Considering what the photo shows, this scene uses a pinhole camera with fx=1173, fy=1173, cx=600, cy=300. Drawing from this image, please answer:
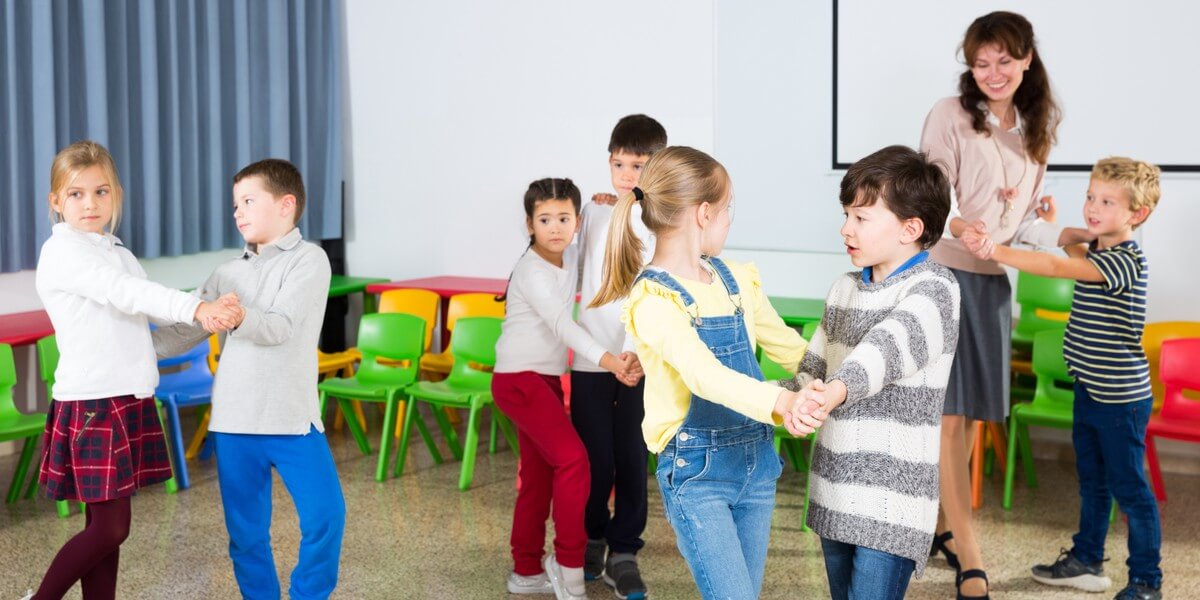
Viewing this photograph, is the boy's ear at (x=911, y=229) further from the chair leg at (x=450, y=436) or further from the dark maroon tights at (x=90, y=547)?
the chair leg at (x=450, y=436)

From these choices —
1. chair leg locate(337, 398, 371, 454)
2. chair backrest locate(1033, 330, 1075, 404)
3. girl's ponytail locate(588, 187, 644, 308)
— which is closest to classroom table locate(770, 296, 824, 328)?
chair backrest locate(1033, 330, 1075, 404)

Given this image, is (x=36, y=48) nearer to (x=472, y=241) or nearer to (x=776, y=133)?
(x=472, y=241)

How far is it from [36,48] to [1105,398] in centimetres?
431

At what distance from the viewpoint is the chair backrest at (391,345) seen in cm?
481

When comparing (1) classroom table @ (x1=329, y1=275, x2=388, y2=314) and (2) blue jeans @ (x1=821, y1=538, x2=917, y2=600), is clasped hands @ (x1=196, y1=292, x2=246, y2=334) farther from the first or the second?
(1) classroom table @ (x1=329, y1=275, x2=388, y2=314)

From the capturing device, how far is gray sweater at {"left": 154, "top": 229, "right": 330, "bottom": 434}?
271cm

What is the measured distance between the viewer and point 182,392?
465 cm

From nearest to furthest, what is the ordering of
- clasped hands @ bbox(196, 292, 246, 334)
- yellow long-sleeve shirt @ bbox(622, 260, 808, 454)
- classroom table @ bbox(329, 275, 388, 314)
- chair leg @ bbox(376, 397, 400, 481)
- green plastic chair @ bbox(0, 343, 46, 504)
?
yellow long-sleeve shirt @ bbox(622, 260, 808, 454) → clasped hands @ bbox(196, 292, 246, 334) → green plastic chair @ bbox(0, 343, 46, 504) → chair leg @ bbox(376, 397, 400, 481) → classroom table @ bbox(329, 275, 388, 314)

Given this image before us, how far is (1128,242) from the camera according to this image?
3195 mm

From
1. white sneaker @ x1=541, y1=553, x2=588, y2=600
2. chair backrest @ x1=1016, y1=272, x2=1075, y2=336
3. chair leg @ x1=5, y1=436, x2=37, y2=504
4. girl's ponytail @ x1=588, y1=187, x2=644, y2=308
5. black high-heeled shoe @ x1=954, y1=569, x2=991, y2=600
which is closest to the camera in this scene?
girl's ponytail @ x1=588, y1=187, x2=644, y2=308

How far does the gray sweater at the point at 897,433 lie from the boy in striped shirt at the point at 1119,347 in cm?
115

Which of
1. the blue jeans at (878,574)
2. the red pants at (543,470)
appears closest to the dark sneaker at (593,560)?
the red pants at (543,470)

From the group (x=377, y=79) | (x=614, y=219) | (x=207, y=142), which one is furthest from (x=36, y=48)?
(x=614, y=219)

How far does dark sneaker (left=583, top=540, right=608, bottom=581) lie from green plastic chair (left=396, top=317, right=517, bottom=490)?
1141mm
